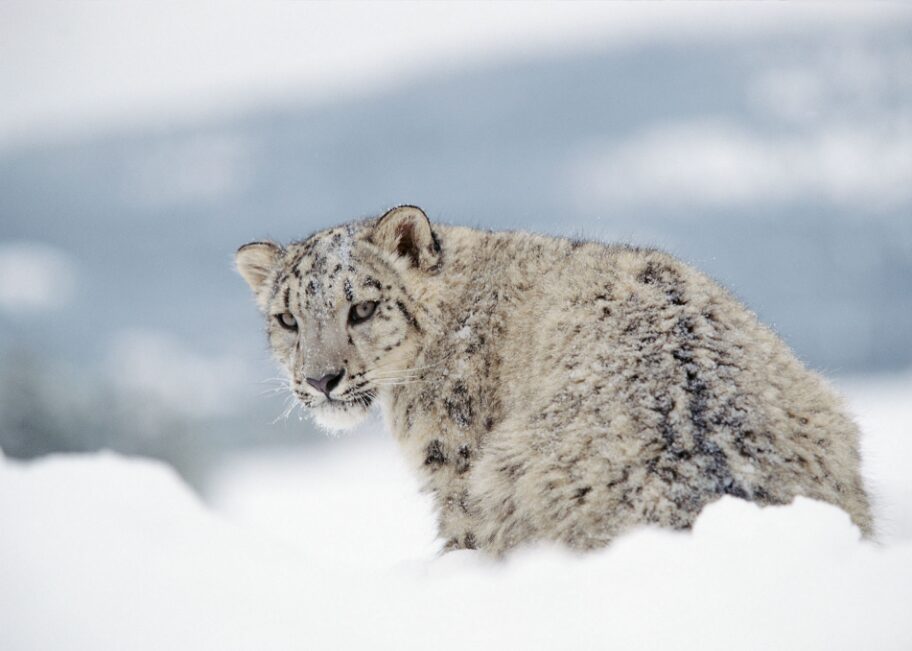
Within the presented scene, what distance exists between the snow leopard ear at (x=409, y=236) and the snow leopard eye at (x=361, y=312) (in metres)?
0.44

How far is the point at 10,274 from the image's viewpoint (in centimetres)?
766

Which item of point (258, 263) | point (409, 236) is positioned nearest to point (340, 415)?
point (409, 236)

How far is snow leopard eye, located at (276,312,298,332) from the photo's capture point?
630cm

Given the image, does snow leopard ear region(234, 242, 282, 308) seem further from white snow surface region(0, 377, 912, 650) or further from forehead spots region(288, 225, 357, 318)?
white snow surface region(0, 377, 912, 650)

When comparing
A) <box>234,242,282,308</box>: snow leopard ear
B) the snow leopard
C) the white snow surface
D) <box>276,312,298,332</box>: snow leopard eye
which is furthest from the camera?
<box>234,242,282,308</box>: snow leopard ear

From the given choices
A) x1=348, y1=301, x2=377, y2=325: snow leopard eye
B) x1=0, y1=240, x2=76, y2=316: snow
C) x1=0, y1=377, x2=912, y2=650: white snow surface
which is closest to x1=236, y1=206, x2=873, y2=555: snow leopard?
x1=348, y1=301, x2=377, y2=325: snow leopard eye

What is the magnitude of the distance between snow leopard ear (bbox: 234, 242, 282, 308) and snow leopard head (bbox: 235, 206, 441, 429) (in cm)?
42

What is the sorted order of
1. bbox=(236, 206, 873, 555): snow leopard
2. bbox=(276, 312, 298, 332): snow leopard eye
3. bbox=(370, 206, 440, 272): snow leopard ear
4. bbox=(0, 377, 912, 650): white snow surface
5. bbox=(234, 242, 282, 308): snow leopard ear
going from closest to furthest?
bbox=(0, 377, 912, 650): white snow surface, bbox=(236, 206, 873, 555): snow leopard, bbox=(370, 206, 440, 272): snow leopard ear, bbox=(276, 312, 298, 332): snow leopard eye, bbox=(234, 242, 282, 308): snow leopard ear

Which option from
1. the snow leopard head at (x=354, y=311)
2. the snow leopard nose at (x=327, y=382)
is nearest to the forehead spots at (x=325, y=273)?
the snow leopard head at (x=354, y=311)

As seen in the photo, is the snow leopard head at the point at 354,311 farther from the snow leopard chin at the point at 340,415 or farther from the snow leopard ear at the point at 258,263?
the snow leopard ear at the point at 258,263

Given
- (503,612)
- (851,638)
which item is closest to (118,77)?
(503,612)

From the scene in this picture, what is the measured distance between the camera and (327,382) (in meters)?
5.89

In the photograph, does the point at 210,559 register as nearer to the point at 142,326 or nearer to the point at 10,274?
the point at 10,274

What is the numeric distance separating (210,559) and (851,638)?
282 centimetres
